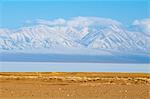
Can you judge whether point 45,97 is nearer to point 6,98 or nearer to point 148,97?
point 6,98

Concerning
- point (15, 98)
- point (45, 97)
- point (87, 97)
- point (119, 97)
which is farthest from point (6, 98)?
point (119, 97)

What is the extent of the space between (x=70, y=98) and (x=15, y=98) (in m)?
2.61

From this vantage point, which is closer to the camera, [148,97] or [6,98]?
[6,98]

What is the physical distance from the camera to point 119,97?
2203 cm

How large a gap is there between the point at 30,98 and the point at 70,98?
1883 millimetres

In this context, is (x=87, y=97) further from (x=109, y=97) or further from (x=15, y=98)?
(x=15, y=98)

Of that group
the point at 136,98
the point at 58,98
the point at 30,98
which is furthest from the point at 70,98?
the point at 136,98

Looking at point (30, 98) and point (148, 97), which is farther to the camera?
point (148, 97)

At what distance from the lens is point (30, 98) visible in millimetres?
20891

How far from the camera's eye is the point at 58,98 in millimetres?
21000

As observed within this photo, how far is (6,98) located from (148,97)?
23.1ft

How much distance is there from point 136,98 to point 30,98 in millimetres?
5149

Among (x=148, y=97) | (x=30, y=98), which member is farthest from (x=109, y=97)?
(x=30, y=98)

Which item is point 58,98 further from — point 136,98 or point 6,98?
point 136,98
